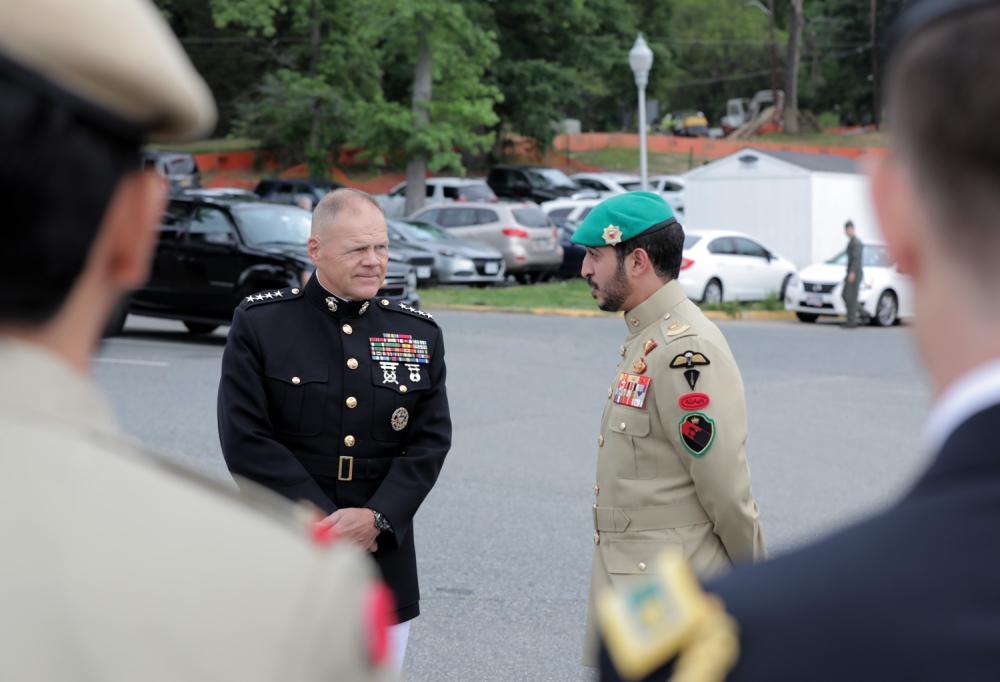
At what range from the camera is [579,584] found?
578 centimetres

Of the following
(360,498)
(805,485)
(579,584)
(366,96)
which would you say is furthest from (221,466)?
(366,96)

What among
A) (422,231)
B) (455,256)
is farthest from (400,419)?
(422,231)

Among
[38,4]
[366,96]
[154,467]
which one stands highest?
[366,96]

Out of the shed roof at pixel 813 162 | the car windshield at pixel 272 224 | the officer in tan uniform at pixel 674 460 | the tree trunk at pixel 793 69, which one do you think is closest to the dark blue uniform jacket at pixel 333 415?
the officer in tan uniform at pixel 674 460

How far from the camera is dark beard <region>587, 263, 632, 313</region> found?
3.62 meters

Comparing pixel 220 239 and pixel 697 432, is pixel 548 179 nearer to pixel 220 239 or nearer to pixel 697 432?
pixel 220 239

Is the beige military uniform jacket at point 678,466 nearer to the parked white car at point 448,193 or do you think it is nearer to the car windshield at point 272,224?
the car windshield at point 272,224

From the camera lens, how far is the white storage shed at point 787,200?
2595cm

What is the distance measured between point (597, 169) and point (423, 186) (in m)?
16.7

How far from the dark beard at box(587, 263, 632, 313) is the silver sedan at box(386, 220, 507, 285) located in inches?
773

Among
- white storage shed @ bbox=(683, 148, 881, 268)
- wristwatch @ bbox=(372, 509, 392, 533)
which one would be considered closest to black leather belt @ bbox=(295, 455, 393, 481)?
wristwatch @ bbox=(372, 509, 392, 533)

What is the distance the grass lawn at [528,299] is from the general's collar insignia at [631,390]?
1597cm

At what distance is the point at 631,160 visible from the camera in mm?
51062

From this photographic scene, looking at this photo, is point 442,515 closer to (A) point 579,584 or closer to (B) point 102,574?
(A) point 579,584
